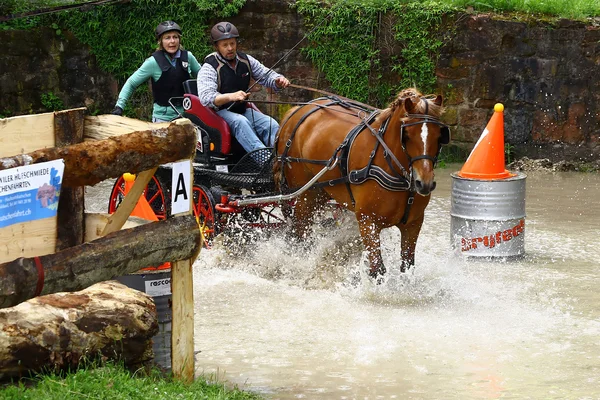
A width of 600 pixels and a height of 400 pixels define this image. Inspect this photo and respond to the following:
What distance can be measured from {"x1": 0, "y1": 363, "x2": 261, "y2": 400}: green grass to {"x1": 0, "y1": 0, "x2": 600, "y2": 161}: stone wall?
8919mm

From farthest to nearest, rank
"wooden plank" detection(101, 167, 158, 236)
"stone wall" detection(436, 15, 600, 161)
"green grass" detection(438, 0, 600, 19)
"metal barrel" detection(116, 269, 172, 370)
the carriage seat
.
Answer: "green grass" detection(438, 0, 600, 19), "stone wall" detection(436, 15, 600, 161), the carriage seat, "metal barrel" detection(116, 269, 172, 370), "wooden plank" detection(101, 167, 158, 236)

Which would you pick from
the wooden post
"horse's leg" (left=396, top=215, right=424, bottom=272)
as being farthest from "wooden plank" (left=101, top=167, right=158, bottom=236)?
"horse's leg" (left=396, top=215, right=424, bottom=272)

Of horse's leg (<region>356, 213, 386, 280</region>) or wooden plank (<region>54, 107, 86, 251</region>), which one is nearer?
wooden plank (<region>54, 107, 86, 251</region>)

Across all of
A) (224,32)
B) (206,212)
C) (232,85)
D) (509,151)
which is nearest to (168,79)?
(232,85)

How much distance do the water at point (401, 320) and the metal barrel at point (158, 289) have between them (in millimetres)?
316

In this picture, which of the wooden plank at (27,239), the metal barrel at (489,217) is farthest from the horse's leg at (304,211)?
the wooden plank at (27,239)

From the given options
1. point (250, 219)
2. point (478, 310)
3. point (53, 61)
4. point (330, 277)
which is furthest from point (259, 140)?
point (53, 61)

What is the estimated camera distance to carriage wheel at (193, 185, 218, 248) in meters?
8.91

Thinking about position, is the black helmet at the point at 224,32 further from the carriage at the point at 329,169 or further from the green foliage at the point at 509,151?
the green foliage at the point at 509,151

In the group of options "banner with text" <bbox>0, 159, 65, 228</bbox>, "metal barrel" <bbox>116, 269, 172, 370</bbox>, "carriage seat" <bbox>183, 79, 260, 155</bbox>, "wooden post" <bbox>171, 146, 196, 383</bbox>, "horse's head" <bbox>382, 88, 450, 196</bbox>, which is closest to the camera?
"banner with text" <bbox>0, 159, 65, 228</bbox>

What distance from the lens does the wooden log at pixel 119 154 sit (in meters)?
4.91

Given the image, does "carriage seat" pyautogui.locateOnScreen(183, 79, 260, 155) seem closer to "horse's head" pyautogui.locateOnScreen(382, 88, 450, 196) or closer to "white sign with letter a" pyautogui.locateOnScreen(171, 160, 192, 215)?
"horse's head" pyautogui.locateOnScreen(382, 88, 450, 196)

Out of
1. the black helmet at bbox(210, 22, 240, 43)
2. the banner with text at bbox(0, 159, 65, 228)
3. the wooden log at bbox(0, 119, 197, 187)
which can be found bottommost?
the banner with text at bbox(0, 159, 65, 228)

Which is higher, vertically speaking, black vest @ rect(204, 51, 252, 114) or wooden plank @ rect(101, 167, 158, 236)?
black vest @ rect(204, 51, 252, 114)
